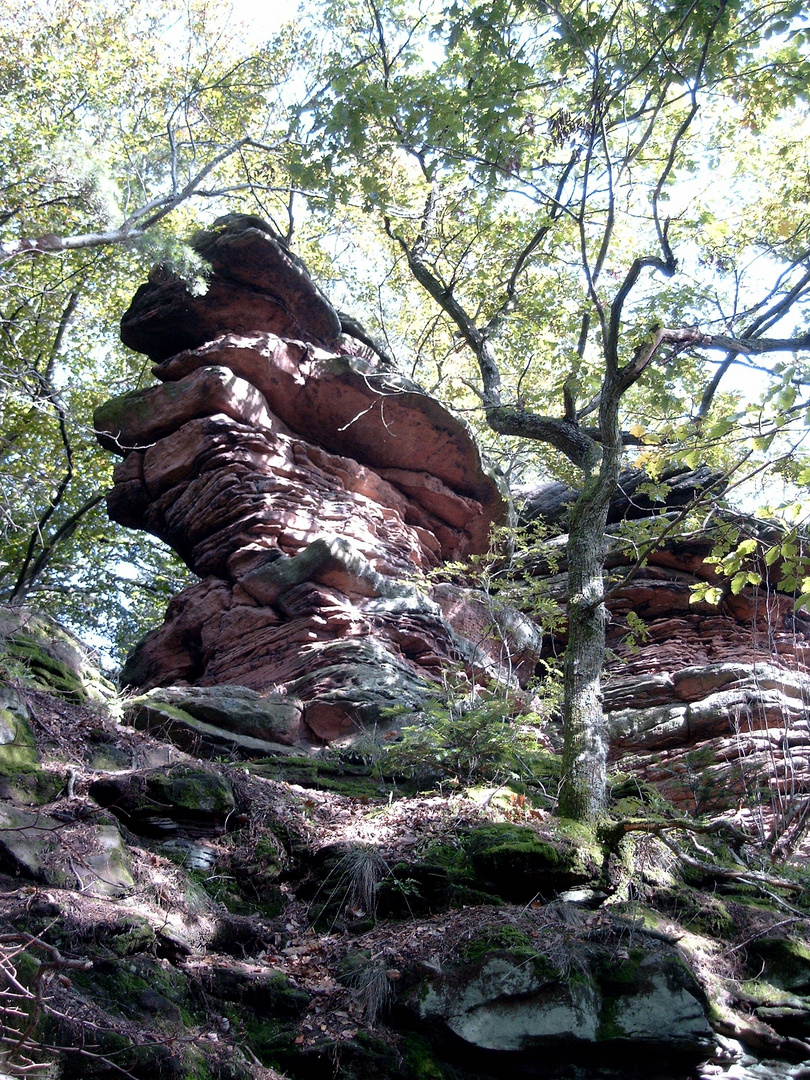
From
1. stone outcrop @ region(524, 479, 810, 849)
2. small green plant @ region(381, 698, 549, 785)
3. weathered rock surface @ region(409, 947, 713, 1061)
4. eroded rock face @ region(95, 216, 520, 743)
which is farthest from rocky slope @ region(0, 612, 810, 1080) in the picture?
eroded rock face @ region(95, 216, 520, 743)

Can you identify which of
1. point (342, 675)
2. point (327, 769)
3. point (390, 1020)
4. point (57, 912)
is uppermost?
point (342, 675)

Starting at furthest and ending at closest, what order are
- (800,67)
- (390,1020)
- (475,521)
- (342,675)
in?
(475,521) → (342,675) → (800,67) → (390,1020)

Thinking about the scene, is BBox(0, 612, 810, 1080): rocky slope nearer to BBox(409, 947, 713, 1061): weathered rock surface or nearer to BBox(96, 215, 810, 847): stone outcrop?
BBox(409, 947, 713, 1061): weathered rock surface

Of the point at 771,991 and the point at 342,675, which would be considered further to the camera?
the point at 342,675

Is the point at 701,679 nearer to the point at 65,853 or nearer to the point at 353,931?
the point at 353,931

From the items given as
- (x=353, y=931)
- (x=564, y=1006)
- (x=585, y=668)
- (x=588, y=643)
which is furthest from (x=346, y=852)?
(x=588, y=643)

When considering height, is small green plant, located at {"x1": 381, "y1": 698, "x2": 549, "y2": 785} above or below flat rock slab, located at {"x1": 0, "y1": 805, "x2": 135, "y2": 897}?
above

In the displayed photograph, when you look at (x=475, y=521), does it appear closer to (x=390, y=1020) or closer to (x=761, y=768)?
(x=761, y=768)

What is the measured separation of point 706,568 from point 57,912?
1432 centimetres

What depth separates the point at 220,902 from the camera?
5359 mm

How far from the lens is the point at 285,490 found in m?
13.1

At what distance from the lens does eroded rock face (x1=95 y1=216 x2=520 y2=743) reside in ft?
37.7

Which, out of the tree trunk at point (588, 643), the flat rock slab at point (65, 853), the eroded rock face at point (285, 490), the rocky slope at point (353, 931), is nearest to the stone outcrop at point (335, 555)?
the eroded rock face at point (285, 490)

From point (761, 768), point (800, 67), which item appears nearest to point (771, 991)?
point (761, 768)
